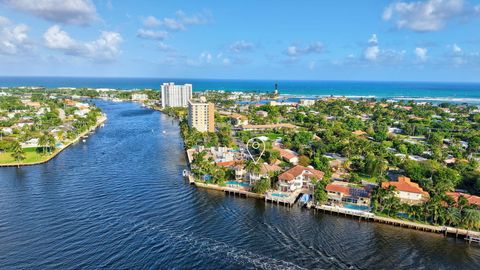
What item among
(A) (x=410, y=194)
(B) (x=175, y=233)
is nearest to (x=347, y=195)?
(A) (x=410, y=194)

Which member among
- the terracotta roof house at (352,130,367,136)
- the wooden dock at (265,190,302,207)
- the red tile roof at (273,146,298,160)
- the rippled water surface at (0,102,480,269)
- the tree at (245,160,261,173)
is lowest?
the rippled water surface at (0,102,480,269)

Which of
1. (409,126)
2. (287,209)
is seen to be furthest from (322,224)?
(409,126)

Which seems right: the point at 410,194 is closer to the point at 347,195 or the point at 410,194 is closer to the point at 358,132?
the point at 347,195

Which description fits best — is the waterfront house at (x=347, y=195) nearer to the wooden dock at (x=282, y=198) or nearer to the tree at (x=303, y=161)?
the wooden dock at (x=282, y=198)

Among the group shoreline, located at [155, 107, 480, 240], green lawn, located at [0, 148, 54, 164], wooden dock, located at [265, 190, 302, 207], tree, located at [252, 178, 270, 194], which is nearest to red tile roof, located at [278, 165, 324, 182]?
wooden dock, located at [265, 190, 302, 207]

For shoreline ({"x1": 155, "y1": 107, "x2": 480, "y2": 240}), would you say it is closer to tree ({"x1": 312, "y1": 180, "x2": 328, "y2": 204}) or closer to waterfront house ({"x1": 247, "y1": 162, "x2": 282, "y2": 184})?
tree ({"x1": 312, "y1": 180, "x2": 328, "y2": 204})

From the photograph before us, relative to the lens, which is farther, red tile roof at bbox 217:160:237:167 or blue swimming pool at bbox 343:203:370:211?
red tile roof at bbox 217:160:237:167
